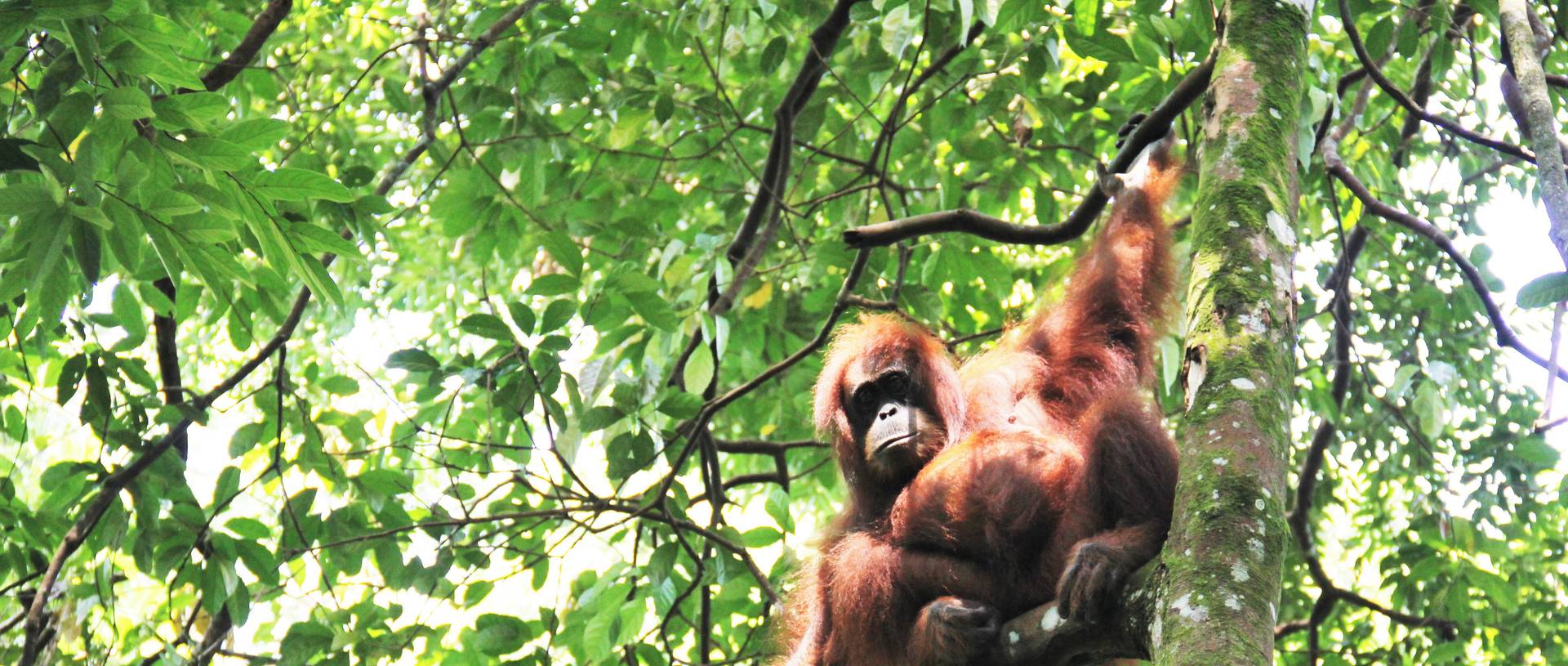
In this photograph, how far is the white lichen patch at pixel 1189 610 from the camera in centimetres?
194

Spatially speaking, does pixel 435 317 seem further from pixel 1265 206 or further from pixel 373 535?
pixel 1265 206

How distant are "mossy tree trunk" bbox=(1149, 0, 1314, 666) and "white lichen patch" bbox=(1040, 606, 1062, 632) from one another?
55 centimetres

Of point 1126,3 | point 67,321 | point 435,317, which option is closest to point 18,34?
point 67,321

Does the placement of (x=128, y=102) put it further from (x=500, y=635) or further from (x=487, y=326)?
(x=500, y=635)

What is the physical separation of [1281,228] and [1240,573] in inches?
32.5

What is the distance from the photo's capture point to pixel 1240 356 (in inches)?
90.1

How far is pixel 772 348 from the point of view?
6.06 meters

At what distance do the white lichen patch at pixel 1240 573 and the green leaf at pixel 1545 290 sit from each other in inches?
43.0

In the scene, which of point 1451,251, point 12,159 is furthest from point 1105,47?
point 12,159

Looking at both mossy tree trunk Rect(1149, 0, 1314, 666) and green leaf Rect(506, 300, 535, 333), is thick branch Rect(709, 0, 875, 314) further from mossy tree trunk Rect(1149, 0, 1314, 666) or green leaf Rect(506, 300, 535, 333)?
mossy tree trunk Rect(1149, 0, 1314, 666)

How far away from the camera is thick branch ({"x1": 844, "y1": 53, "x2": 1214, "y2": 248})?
11.4ft

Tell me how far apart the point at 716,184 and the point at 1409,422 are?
339 centimetres

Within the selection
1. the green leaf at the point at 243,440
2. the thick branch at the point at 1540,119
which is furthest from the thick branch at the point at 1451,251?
the green leaf at the point at 243,440

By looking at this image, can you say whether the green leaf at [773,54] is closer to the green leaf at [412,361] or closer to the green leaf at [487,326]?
the green leaf at [487,326]
